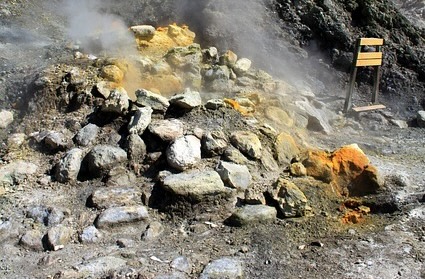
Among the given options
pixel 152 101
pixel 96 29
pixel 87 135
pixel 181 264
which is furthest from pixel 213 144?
pixel 96 29

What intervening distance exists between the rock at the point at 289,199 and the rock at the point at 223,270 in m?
0.84

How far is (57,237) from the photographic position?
3.93 m

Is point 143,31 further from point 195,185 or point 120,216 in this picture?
point 120,216

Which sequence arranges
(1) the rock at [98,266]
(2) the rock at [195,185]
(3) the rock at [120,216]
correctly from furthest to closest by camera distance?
(2) the rock at [195,185] → (3) the rock at [120,216] → (1) the rock at [98,266]

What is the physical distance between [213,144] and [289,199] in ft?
3.05

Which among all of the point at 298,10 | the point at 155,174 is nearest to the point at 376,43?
the point at 298,10

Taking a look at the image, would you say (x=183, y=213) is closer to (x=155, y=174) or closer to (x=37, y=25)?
(x=155, y=174)

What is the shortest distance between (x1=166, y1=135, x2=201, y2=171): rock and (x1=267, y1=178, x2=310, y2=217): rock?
774 mm

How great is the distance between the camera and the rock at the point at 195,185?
4.28 meters

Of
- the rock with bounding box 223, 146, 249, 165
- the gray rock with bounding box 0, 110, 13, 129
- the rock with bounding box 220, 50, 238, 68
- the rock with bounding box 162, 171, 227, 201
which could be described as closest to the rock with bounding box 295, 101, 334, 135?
the rock with bounding box 220, 50, 238, 68

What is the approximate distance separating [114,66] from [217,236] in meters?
2.81

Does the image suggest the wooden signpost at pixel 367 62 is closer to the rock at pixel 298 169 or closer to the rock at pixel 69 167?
the rock at pixel 298 169

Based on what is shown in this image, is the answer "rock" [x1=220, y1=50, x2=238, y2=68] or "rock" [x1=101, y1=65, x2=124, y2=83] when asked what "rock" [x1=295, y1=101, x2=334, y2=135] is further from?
"rock" [x1=101, y1=65, x2=124, y2=83]

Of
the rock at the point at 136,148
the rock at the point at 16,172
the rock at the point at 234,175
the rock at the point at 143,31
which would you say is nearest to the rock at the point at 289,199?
the rock at the point at 234,175
